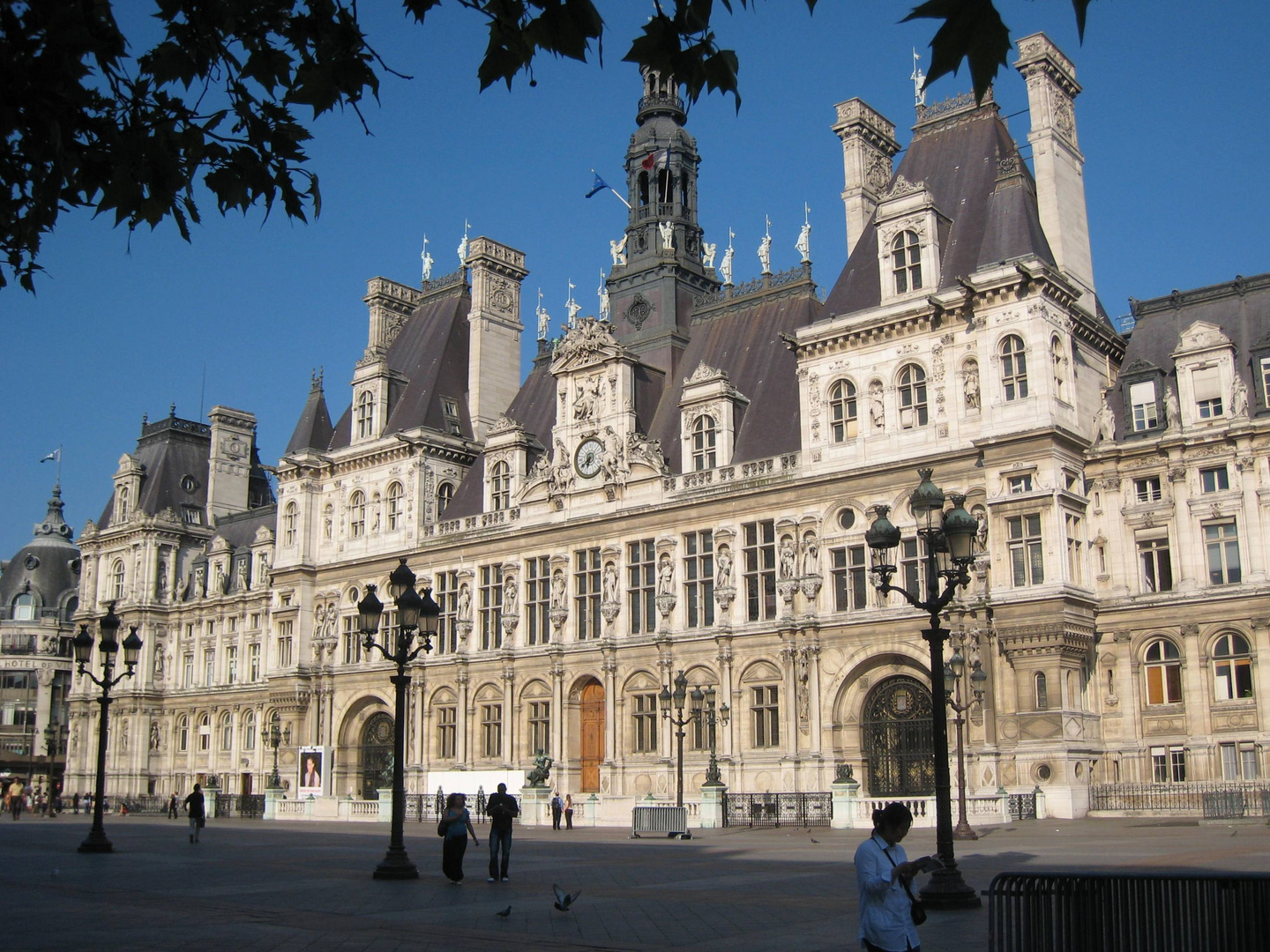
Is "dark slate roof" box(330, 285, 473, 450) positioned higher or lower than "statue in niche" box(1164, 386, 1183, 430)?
higher

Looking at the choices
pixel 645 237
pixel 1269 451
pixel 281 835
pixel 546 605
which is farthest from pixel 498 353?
pixel 1269 451

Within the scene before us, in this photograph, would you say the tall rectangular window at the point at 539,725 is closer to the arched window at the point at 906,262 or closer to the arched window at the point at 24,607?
the arched window at the point at 906,262

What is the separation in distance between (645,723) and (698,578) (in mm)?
5804

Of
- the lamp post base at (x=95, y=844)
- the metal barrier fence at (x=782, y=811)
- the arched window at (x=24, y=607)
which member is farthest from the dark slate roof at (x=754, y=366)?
the arched window at (x=24, y=607)

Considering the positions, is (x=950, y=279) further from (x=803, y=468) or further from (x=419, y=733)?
(x=419, y=733)

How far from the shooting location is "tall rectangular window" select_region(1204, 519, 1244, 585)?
1474 inches

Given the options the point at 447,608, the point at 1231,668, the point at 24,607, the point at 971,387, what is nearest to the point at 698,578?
the point at 971,387

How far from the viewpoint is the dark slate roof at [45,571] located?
306ft

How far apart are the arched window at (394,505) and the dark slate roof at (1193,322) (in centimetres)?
3003

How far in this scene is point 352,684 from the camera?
2219 inches

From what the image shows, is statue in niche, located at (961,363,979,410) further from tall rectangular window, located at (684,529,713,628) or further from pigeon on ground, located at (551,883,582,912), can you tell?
pigeon on ground, located at (551,883,582,912)

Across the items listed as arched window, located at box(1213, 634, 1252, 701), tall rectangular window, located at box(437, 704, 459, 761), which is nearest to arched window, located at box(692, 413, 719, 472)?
tall rectangular window, located at box(437, 704, 459, 761)

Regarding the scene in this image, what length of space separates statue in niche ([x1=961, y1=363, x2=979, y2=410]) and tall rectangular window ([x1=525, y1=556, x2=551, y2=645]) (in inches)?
712

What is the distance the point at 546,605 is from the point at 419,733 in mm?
8627
